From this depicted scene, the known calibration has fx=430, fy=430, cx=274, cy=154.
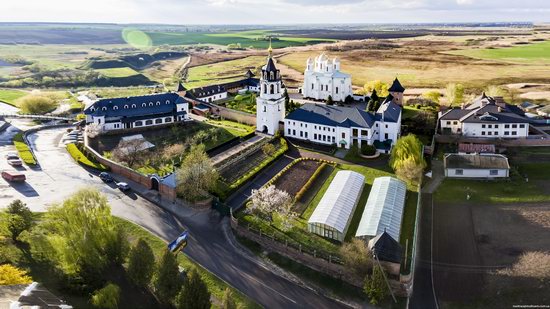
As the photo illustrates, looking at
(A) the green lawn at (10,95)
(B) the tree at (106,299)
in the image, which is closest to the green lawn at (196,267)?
(B) the tree at (106,299)

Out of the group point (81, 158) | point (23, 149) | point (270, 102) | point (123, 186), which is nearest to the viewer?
point (123, 186)

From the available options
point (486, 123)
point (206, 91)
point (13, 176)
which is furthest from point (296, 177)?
point (206, 91)

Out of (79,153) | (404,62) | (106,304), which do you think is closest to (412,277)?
(106,304)

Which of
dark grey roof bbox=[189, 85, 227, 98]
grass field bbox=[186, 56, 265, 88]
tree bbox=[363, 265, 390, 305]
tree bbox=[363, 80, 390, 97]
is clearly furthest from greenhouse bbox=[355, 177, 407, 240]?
grass field bbox=[186, 56, 265, 88]

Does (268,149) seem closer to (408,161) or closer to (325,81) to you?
(408,161)

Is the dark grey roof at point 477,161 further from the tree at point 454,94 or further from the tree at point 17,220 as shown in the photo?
the tree at point 17,220
